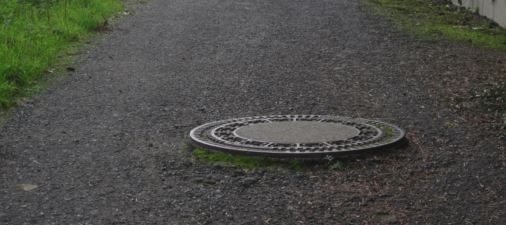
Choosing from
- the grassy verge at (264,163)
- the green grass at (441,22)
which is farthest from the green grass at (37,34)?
the green grass at (441,22)

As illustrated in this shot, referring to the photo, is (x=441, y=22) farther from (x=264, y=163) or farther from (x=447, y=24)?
(x=264, y=163)

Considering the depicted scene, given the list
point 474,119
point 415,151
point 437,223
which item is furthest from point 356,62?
point 437,223

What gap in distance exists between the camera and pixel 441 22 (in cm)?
1190

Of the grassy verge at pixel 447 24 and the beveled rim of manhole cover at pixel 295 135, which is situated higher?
the beveled rim of manhole cover at pixel 295 135

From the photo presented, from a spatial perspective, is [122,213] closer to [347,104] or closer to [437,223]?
[437,223]

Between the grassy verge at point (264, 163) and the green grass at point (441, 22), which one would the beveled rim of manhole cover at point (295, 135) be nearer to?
the grassy verge at point (264, 163)

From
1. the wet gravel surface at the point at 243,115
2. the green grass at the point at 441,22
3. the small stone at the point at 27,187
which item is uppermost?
the small stone at the point at 27,187

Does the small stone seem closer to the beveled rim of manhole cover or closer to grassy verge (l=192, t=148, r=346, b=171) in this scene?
grassy verge (l=192, t=148, r=346, b=171)

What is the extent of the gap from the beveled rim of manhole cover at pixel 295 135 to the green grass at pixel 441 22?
4.14 m

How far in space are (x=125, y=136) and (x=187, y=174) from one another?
101cm

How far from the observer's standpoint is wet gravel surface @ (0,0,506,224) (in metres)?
4.59

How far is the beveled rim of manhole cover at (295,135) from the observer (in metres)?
5.46

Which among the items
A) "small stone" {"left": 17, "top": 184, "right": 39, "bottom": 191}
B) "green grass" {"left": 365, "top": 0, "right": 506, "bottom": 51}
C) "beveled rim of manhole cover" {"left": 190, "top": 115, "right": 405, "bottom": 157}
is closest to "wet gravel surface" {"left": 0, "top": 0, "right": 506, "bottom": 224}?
"small stone" {"left": 17, "top": 184, "right": 39, "bottom": 191}

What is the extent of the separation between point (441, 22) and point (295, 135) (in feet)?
21.7
